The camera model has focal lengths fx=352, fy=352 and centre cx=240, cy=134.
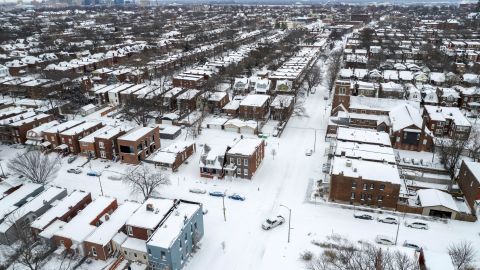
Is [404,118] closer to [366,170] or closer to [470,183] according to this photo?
[470,183]

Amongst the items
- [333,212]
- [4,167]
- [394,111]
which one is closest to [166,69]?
[4,167]

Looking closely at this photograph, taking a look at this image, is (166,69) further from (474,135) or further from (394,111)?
(474,135)

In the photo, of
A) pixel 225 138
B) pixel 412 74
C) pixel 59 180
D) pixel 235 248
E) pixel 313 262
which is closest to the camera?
pixel 313 262

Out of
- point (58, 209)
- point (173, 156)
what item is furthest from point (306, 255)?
Answer: point (58, 209)

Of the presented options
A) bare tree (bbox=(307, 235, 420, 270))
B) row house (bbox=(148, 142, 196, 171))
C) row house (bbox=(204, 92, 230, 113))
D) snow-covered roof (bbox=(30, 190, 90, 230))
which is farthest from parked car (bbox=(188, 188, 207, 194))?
row house (bbox=(204, 92, 230, 113))

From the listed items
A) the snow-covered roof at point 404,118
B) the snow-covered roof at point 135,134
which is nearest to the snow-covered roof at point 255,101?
the snow-covered roof at point 135,134

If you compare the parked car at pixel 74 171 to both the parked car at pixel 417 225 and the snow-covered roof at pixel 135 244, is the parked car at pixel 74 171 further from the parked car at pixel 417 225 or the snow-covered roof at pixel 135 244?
the parked car at pixel 417 225
